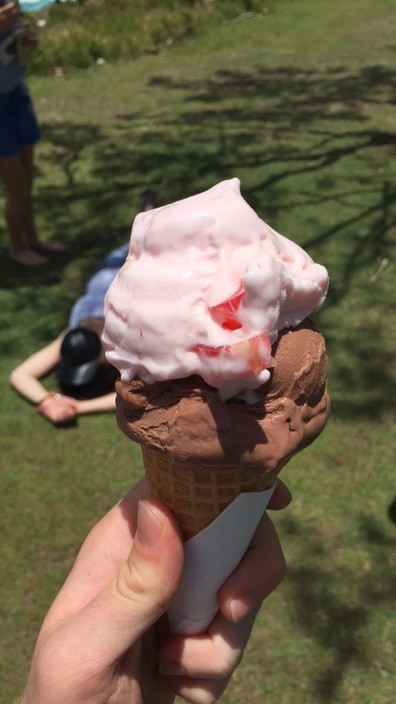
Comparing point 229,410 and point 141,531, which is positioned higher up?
point 229,410

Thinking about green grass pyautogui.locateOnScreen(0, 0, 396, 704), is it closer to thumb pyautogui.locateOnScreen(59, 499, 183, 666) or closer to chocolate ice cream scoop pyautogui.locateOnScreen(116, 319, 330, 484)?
thumb pyautogui.locateOnScreen(59, 499, 183, 666)

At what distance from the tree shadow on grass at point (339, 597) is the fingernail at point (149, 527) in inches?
61.4

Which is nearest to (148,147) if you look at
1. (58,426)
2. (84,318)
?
(84,318)

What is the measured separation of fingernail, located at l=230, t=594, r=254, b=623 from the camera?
2.12 meters

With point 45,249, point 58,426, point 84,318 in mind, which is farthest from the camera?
point 45,249

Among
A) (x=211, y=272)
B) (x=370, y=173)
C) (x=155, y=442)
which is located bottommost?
(x=370, y=173)

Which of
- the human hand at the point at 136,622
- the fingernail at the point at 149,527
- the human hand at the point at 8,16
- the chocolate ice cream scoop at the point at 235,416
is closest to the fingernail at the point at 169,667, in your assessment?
the human hand at the point at 136,622

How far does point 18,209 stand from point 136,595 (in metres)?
4.55

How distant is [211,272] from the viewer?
5.55 ft

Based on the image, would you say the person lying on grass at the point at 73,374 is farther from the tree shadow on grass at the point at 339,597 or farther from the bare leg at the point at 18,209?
the tree shadow on grass at the point at 339,597

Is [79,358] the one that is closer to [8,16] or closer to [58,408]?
[58,408]

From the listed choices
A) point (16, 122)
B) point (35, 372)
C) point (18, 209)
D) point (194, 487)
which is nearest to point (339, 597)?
point (194, 487)

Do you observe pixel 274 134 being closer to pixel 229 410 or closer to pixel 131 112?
pixel 131 112

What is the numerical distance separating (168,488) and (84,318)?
288cm
